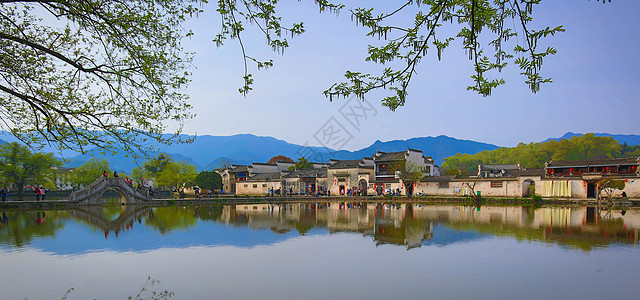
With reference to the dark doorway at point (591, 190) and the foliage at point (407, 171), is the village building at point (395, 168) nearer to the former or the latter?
the foliage at point (407, 171)

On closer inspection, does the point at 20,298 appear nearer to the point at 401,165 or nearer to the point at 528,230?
the point at 528,230

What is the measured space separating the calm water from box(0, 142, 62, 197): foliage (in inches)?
1072

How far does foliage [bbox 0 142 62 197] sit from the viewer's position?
129ft

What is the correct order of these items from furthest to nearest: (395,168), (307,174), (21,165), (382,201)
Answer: (307,174), (395,168), (21,165), (382,201)

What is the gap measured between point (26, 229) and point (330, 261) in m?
14.7

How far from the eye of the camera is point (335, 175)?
159 ft

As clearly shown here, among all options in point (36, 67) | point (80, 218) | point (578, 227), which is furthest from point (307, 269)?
point (80, 218)

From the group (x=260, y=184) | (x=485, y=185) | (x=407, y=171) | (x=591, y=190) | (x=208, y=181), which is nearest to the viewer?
(x=591, y=190)

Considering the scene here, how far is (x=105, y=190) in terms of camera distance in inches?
1270

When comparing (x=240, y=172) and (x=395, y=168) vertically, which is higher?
(x=395, y=168)

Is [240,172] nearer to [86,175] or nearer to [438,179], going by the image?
[86,175]

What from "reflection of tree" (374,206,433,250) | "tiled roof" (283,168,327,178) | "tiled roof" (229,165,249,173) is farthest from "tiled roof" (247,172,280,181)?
"reflection of tree" (374,206,433,250)

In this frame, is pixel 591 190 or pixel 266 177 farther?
pixel 266 177

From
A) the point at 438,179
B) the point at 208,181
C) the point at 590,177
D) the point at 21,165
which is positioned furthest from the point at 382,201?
the point at 21,165
